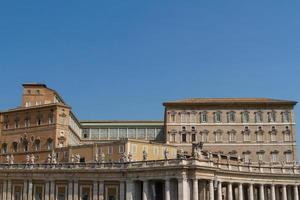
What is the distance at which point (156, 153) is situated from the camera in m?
78.6

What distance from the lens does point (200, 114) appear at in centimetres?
10181

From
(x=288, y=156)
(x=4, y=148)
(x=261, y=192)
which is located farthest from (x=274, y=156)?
(x=4, y=148)

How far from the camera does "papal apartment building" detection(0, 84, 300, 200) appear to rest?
6012cm

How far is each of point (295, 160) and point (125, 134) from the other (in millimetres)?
37036

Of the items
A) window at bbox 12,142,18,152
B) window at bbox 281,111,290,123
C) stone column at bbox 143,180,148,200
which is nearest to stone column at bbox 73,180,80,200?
stone column at bbox 143,180,148,200

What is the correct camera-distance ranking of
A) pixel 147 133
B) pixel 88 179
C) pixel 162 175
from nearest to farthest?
pixel 162 175 → pixel 88 179 → pixel 147 133

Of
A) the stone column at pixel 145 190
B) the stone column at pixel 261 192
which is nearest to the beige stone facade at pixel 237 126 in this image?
the stone column at pixel 261 192

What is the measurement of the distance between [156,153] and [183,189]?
22577 mm

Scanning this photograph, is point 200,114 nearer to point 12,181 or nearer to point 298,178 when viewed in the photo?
point 298,178

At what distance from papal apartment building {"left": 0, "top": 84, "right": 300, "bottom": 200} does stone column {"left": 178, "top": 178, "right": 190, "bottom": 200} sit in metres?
0.11

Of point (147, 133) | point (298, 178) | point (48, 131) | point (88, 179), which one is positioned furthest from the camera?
point (147, 133)

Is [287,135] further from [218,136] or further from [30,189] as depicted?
[30,189]

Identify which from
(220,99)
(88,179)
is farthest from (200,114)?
(88,179)

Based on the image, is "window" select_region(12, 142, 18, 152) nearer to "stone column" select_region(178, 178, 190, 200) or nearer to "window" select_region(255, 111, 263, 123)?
"window" select_region(255, 111, 263, 123)
